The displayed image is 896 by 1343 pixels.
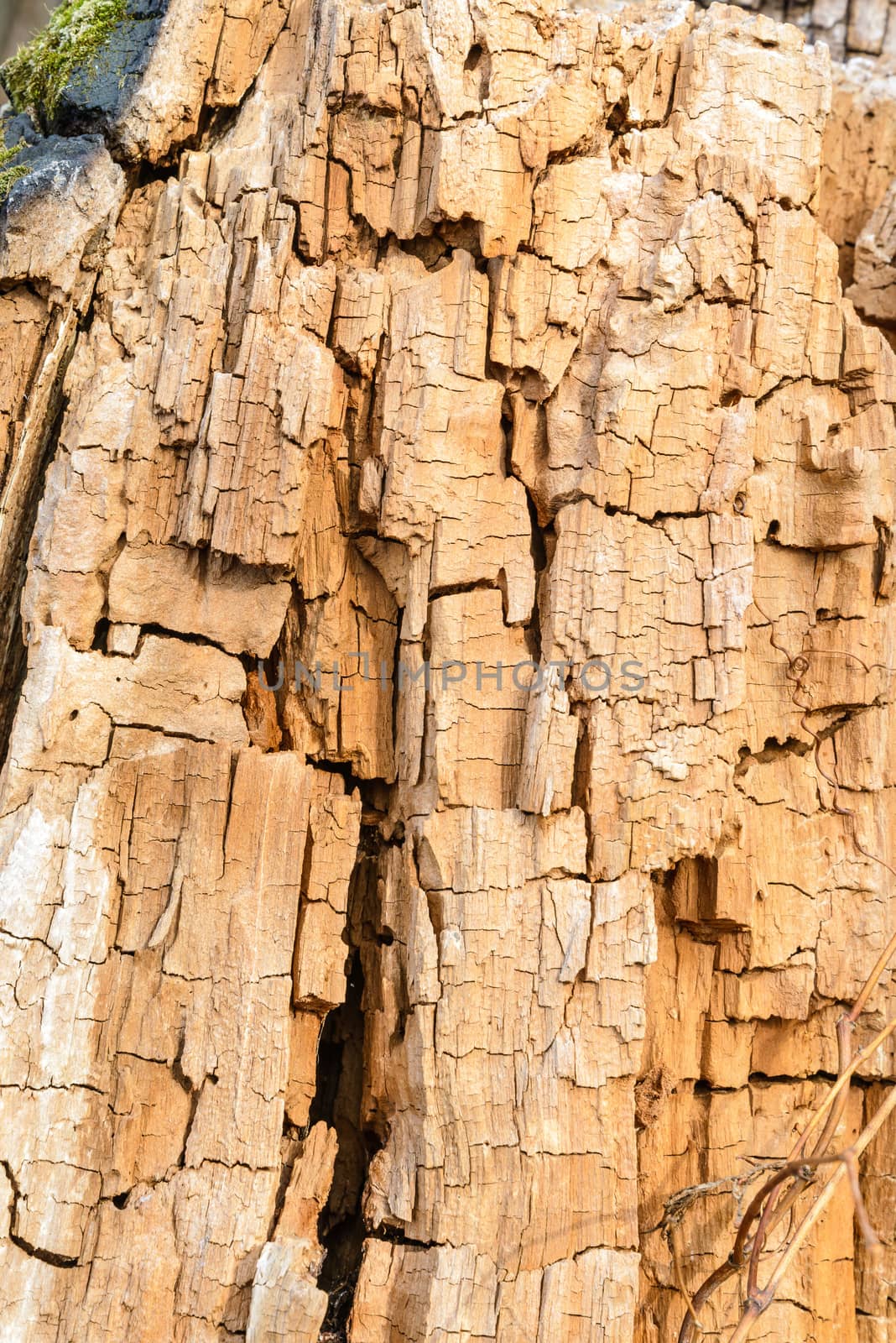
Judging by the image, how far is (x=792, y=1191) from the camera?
8.00 feet

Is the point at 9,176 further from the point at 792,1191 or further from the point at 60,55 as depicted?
the point at 792,1191

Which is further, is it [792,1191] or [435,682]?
[435,682]

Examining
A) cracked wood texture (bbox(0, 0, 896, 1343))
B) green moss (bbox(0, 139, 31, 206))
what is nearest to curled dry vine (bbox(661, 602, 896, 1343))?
cracked wood texture (bbox(0, 0, 896, 1343))

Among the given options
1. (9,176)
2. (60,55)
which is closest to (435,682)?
(9,176)

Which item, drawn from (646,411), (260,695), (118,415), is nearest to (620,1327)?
(260,695)

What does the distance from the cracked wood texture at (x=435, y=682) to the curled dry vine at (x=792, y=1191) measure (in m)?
0.05

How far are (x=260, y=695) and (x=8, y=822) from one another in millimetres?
638

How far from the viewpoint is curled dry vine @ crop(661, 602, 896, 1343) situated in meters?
2.10

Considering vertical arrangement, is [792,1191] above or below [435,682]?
below

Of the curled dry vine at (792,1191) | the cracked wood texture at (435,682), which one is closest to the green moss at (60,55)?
the cracked wood texture at (435,682)

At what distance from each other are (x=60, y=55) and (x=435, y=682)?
Result: 1.89 meters

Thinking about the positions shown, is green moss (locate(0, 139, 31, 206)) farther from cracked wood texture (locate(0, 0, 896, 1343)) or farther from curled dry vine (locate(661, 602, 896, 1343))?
curled dry vine (locate(661, 602, 896, 1343))

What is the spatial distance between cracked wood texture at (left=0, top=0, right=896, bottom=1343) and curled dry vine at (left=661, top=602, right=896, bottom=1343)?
46mm

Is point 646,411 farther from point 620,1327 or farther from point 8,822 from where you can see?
point 620,1327
